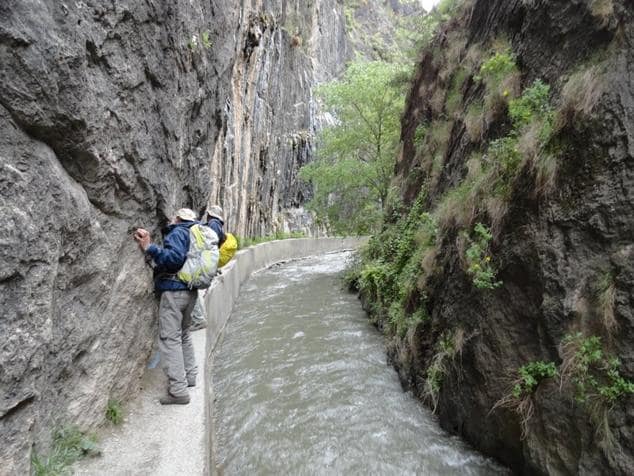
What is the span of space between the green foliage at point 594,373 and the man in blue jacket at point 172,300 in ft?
11.8

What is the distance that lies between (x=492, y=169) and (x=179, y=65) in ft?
14.3

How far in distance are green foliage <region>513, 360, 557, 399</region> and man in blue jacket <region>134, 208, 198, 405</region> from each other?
3.25 m

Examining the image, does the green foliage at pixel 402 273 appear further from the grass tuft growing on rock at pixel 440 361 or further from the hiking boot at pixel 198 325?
the hiking boot at pixel 198 325

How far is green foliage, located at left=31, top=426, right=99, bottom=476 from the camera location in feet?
9.46

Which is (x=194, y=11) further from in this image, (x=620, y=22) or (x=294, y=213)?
(x=294, y=213)

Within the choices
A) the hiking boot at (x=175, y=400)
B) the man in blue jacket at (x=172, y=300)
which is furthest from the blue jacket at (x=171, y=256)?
the hiking boot at (x=175, y=400)

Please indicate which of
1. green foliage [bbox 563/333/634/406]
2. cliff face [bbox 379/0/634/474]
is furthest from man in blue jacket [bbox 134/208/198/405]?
green foliage [bbox 563/333/634/406]

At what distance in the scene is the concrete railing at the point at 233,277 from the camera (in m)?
4.79

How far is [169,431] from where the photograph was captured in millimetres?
3898

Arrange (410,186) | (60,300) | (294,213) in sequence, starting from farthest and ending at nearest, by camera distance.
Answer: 1. (294,213)
2. (410,186)
3. (60,300)

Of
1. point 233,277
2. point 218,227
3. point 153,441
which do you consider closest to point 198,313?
point 218,227

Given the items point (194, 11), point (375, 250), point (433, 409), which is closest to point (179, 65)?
point (194, 11)

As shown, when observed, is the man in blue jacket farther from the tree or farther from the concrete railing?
the tree

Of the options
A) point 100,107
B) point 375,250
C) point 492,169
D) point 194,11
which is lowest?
point 375,250
